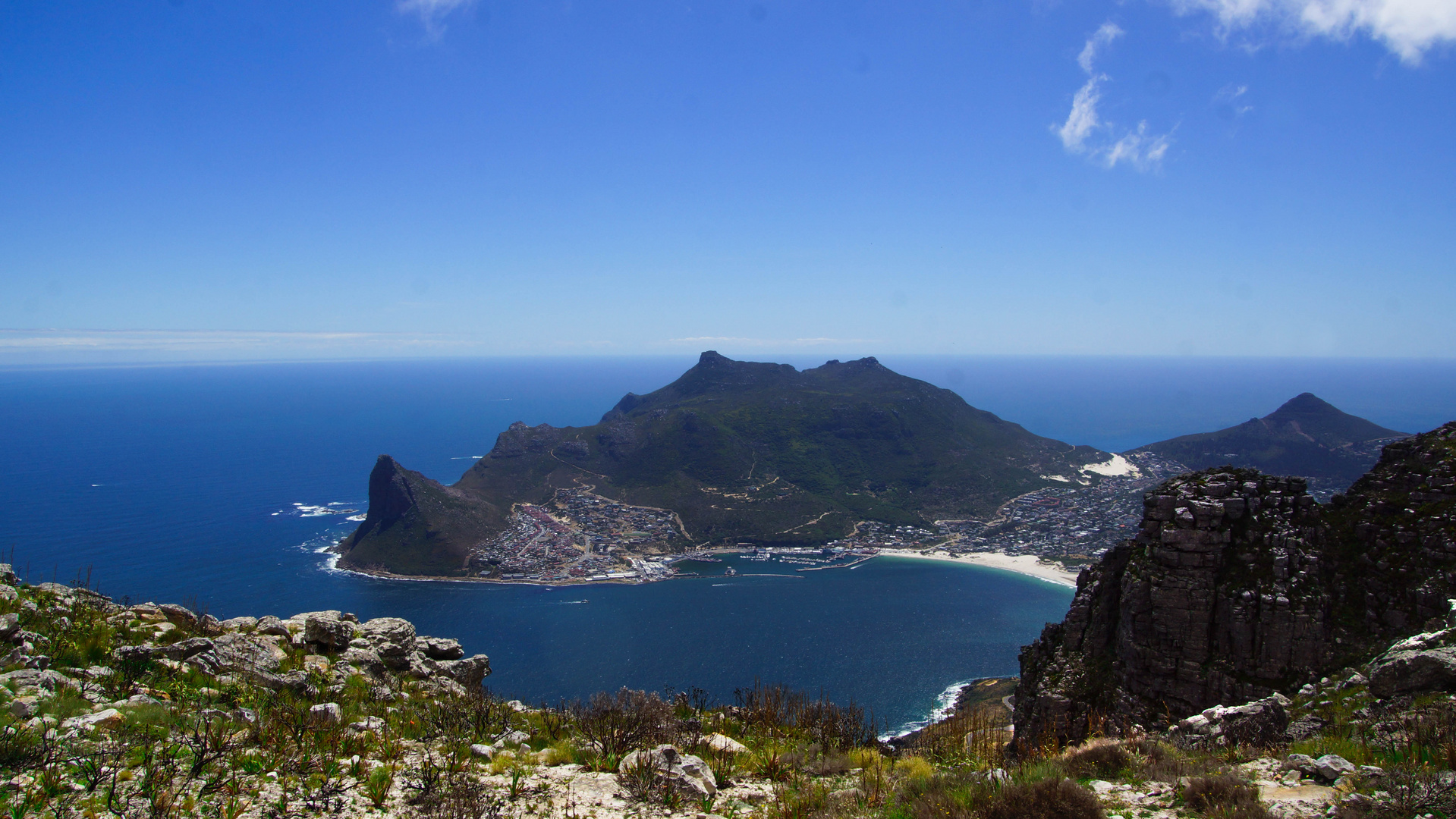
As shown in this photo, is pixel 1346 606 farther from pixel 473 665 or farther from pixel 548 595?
pixel 548 595

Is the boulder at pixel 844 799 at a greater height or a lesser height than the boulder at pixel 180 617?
lesser

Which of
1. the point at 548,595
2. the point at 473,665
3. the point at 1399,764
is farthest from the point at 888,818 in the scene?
the point at 548,595

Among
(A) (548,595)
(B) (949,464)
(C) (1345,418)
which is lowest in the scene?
(A) (548,595)

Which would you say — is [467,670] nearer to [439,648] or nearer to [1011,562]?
[439,648]

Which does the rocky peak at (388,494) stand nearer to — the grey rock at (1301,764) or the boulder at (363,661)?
the boulder at (363,661)

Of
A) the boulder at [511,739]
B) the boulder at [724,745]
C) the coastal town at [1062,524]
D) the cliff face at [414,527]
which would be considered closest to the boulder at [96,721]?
the boulder at [511,739]

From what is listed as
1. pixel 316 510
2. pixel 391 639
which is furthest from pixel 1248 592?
pixel 316 510

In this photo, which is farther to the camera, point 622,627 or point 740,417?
point 740,417

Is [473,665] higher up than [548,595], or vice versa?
[473,665]
